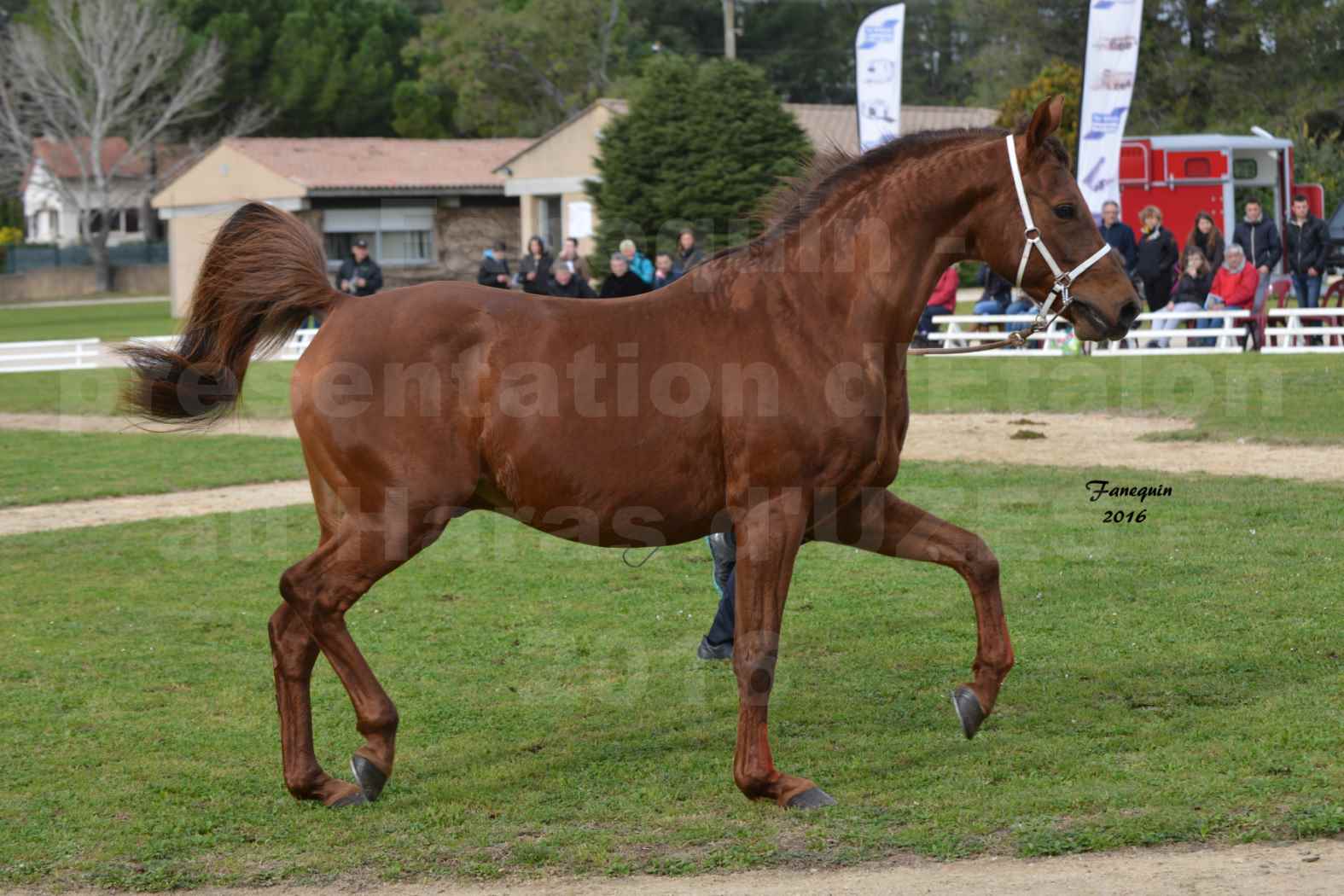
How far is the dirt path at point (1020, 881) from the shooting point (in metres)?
4.19

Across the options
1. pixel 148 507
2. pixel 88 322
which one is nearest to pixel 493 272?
pixel 148 507

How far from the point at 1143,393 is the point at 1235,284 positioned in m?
3.79

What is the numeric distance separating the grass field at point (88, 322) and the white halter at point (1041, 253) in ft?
79.7

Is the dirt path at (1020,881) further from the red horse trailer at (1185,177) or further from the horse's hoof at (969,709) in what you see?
the red horse trailer at (1185,177)

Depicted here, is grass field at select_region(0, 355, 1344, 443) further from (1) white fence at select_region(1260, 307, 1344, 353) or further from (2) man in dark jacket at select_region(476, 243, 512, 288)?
(2) man in dark jacket at select_region(476, 243, 512, 288)

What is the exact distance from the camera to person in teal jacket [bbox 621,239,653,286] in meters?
17.6

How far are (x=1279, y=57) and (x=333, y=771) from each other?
42365 mm

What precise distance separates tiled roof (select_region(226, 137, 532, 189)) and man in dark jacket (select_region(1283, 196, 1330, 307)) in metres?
28.8

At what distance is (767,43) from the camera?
61.7 m

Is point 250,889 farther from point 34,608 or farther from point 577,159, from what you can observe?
point 577,159

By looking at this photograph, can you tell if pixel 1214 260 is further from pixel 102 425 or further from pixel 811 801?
pixel 811 801

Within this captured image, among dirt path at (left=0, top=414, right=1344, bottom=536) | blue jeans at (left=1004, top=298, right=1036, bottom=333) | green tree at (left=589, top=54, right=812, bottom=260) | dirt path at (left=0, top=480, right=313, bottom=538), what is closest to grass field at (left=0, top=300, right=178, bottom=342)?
green tree at (left=589, top=54, right=812, bottom=260)

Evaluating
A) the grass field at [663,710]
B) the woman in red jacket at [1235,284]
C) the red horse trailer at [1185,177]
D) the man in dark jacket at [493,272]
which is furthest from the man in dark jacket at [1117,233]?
the grass field at [663,710]

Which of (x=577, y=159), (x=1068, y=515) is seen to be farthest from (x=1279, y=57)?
(x=1068, y=515)
